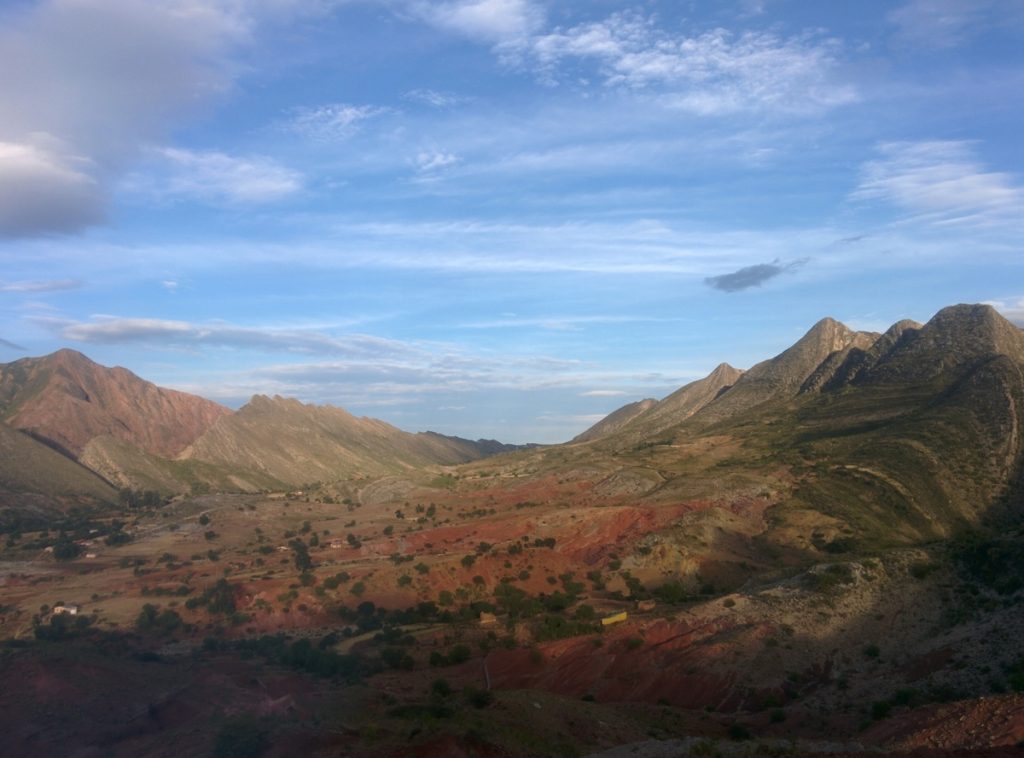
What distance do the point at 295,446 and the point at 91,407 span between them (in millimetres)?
34908

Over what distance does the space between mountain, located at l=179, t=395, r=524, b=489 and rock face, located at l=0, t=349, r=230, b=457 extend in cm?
1008

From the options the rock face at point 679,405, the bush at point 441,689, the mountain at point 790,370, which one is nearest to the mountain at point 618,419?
the rock face at point 679,405

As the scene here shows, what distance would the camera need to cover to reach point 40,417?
133 meters

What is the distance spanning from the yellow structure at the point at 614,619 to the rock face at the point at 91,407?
115262 millimetres

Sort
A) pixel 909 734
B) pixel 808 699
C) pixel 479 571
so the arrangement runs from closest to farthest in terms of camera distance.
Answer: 1. pixel 909 734
2. pixel 808 699
3. pixel 479 571

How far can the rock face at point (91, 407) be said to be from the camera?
13350cm

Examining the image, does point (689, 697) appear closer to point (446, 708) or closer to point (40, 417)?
point (446, 708)

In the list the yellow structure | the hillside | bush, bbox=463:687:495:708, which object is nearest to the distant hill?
the yellow structure

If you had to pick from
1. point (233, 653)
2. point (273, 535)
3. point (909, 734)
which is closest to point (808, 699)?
point (909, 734)

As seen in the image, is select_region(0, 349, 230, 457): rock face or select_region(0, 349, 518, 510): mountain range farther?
select_region(0, 349, 230, 457): rock face

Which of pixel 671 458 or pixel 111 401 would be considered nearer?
pixel 671 458

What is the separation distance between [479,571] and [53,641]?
78.1 feet

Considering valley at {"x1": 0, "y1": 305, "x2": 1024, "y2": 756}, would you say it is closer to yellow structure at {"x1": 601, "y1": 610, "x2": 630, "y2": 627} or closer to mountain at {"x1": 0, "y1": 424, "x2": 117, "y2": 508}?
yellow structure at {"x1": 601, "y1": 610, "x2": 630, "y2": 627}

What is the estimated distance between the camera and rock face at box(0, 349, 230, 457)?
438 ft
